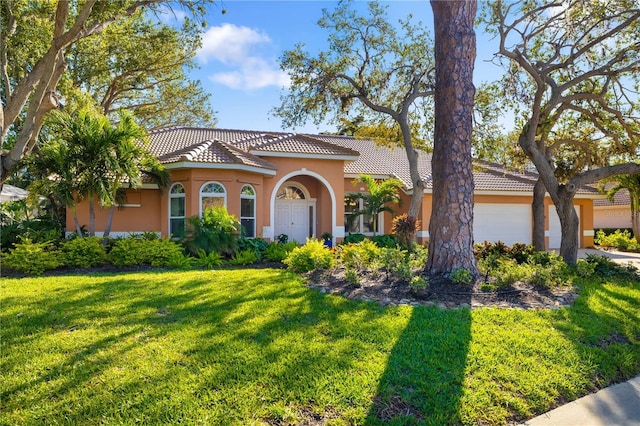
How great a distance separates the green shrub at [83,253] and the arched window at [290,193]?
31.3 feet

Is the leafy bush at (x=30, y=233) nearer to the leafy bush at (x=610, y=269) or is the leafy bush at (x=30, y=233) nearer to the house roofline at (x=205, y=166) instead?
the house roofline at (x=205, y=166)

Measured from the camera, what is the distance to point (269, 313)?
6258mm

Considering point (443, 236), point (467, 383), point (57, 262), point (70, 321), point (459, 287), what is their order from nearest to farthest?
point (467, 383), point (70, 321), point (459, 287), point (443, 236), point (57, 262)

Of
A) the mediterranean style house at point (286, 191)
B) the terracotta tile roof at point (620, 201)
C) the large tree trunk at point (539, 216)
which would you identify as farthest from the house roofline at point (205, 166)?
the terracotta tile roof at point (620, 201)

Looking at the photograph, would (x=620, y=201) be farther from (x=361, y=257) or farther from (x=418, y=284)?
(x=418, y=284)

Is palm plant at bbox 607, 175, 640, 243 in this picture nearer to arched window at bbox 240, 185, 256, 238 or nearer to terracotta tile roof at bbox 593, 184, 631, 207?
terracotta tile roof at bbox 593, 184, 631, 207

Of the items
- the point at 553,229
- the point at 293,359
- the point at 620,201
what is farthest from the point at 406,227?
the point at 620,201

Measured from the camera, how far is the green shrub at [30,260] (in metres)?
10.3

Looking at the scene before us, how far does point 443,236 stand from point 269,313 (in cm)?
403

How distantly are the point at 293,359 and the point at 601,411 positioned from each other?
322 centimetres

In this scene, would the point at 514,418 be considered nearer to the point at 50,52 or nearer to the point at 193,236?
the point at 193,236

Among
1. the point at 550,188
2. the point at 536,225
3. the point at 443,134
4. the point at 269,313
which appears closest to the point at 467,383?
the point at 269,313

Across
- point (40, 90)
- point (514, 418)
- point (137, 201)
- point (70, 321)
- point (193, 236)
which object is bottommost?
point (514, 418)

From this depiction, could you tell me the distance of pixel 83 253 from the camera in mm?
11234
